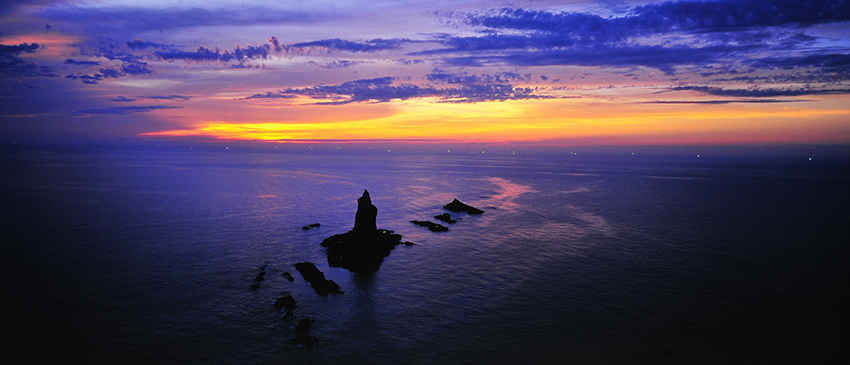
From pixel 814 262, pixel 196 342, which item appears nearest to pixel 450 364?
pixel 196 342

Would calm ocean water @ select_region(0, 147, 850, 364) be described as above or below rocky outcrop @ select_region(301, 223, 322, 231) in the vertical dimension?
below

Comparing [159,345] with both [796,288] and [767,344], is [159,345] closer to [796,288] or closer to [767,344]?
[767,344]

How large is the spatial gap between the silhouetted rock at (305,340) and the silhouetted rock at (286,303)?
4855mm

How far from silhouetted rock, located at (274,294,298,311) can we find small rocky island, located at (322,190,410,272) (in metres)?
10.3

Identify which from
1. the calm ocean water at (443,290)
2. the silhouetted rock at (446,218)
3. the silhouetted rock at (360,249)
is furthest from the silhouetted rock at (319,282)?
the silhouetted rock at (446,218)

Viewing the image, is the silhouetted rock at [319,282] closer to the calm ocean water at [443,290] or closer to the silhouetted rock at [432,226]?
the calm ocean water at [443,290]

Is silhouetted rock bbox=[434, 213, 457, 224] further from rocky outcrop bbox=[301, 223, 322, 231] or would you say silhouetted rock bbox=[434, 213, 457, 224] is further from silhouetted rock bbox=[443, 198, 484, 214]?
rocky outcrop bbox=[301, 223, 322, 231]

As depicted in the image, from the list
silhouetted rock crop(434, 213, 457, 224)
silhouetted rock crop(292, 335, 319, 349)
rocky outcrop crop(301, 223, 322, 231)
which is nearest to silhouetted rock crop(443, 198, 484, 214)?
silhouetted rock crop(434, 213, 457, 224)

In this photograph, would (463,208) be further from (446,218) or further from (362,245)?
(362,245)

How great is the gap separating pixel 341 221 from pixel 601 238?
4048 cm

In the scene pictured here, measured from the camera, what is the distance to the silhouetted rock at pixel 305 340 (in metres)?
26.2

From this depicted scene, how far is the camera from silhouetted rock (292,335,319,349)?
86.0ft

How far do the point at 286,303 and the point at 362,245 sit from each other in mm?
15688

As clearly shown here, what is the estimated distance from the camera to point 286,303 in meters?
32.3
